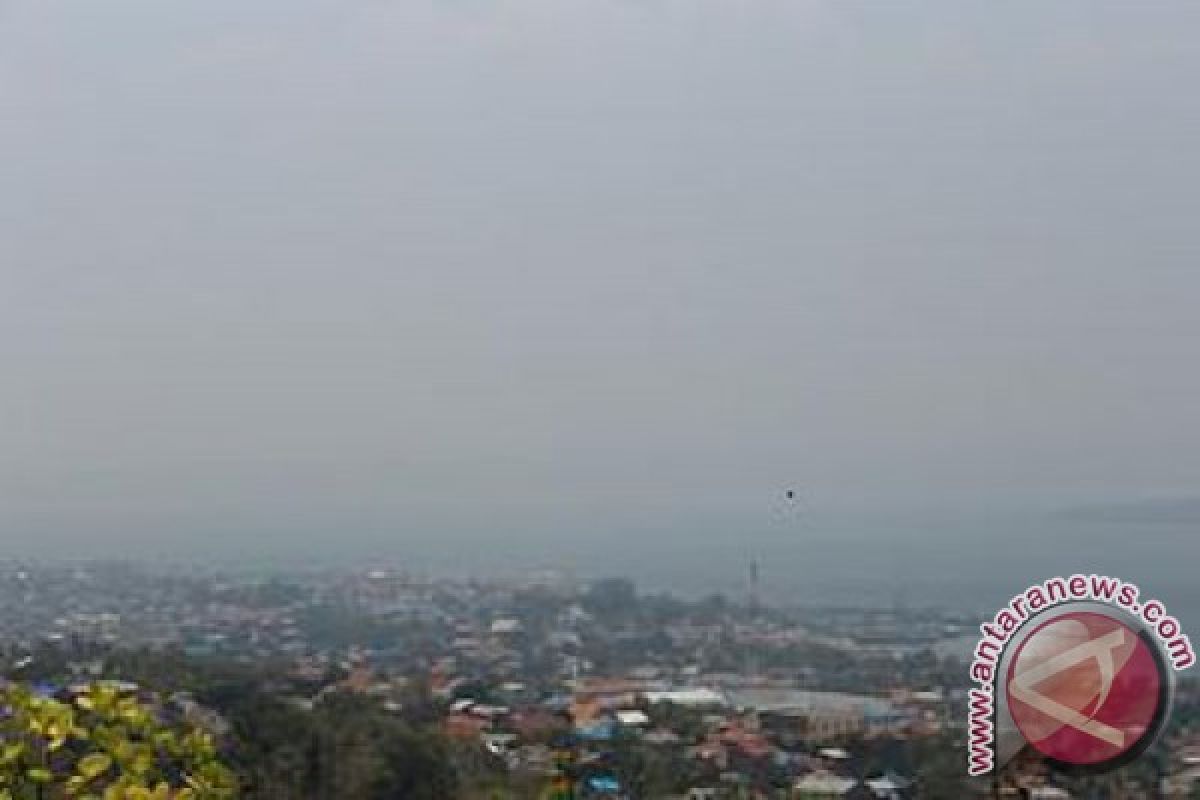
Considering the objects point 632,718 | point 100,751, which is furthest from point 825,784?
point 100,751

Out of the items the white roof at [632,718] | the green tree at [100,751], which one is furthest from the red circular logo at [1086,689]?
the white roof at [632,718]

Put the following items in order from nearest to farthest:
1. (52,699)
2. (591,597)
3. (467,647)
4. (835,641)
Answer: (52,699)
(835,641)
(467,647)
(591,597)

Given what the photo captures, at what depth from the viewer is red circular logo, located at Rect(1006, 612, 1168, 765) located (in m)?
1.32

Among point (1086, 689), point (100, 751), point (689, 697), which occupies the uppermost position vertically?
point (1086, 689)

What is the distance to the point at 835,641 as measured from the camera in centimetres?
1627

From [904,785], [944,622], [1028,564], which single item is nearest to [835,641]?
[944,622]

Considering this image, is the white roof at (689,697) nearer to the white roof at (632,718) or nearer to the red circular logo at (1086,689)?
the white roof at (632,718)

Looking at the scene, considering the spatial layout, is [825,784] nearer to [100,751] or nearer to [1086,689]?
[100,751]

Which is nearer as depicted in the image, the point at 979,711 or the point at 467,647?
the point at 979,711

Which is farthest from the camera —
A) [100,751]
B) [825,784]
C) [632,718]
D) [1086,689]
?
[632,718]

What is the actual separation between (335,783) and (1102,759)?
25.9 ft

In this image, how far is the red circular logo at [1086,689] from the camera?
132cm

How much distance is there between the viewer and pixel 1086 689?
1.33m

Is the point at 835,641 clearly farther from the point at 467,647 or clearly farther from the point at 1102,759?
the point at 1102,759
